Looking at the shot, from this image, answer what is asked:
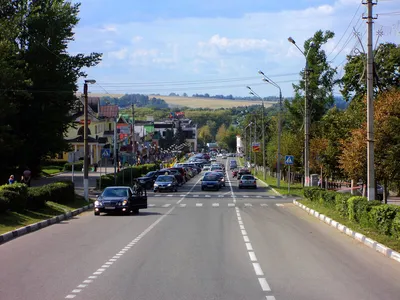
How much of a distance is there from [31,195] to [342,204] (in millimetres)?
13349

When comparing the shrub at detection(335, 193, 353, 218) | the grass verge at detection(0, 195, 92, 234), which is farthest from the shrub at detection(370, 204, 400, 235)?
the grass verge at detection(0, 195, 92, 234)

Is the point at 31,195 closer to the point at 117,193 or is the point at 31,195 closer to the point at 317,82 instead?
the point at 117,193

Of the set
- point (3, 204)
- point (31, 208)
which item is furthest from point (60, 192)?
point (3, 204)

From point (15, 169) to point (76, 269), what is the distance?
4148 centimetres

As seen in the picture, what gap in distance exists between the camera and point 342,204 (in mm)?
25812

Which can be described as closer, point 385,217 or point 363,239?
point 385,217

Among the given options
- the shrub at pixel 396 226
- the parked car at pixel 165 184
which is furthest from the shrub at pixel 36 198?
the parked car at pixel 165 184

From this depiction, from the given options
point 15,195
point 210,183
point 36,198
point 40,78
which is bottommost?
point 210,183

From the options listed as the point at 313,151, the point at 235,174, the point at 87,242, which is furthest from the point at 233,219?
the point at 235,174

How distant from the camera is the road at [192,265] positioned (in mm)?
10453

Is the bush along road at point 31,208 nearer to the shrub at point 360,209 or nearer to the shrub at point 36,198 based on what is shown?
the shrub at point 36,198

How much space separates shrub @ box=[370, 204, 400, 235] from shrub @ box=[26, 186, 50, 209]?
14.6 metres

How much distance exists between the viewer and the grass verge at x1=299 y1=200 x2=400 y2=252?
1653cm

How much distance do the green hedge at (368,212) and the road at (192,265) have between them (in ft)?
3.33
